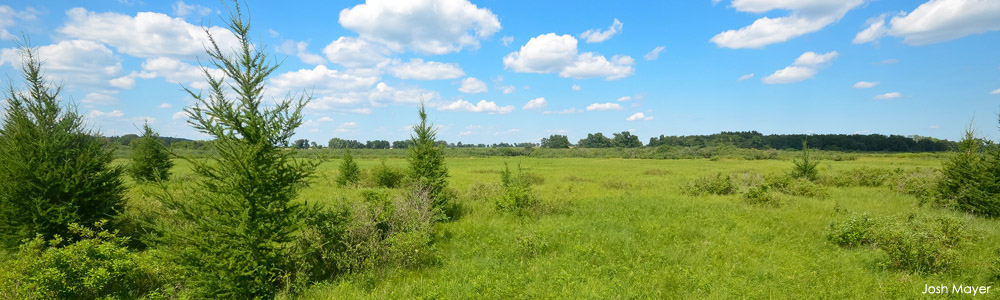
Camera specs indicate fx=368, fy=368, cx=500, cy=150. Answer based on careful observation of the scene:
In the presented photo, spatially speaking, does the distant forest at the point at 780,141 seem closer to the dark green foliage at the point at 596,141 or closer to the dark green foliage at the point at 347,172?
the dark green foliage at the point at 596,141

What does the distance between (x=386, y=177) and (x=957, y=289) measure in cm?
2281

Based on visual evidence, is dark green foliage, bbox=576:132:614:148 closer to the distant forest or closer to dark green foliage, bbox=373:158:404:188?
the distant forest

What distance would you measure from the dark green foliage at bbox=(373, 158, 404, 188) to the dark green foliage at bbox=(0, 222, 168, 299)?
15968 millimetres

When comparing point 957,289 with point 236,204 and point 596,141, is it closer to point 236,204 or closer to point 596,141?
point 236,204

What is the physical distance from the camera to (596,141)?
140m

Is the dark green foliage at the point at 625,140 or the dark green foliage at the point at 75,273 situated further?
the dark green foliage at the point at 625,140

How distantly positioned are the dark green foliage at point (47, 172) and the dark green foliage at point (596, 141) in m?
137

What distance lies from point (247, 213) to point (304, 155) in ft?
4.73

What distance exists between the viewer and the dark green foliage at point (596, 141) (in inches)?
5448

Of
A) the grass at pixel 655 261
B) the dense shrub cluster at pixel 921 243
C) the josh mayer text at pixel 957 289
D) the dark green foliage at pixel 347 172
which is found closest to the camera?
the josh mayer text at pixel 957 289

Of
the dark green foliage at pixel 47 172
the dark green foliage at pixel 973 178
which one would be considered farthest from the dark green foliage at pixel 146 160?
the dark green foliage at pixel 973 178

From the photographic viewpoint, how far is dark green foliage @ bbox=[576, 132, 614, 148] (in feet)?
454

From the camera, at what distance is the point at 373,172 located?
2403cm

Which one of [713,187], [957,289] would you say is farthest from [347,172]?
[957,289]
